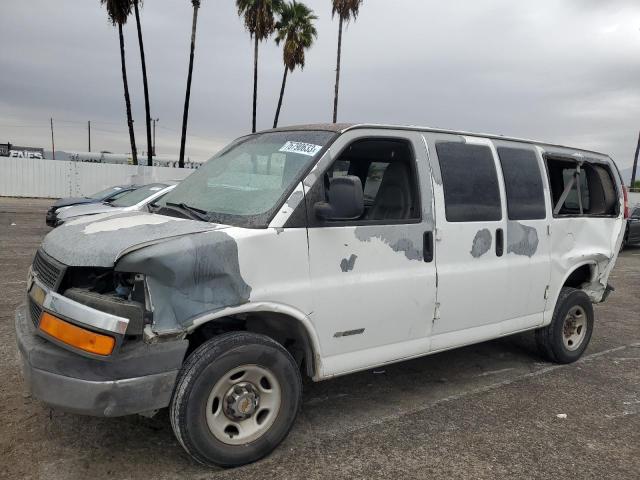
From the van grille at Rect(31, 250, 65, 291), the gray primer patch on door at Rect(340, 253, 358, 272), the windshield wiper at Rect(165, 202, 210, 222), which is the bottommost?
the van grille at Rect(31, 250, 65, 291)

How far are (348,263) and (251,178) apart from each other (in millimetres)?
859

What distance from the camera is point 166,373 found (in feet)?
8.95

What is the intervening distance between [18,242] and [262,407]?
10.4m

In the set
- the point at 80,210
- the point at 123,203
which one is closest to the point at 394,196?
the point at 123,203

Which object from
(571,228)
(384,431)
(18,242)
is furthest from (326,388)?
(18,242)

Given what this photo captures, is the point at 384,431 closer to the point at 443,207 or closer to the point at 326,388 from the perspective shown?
the point at 326,388

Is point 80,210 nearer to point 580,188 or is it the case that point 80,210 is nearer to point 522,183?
point 522,183

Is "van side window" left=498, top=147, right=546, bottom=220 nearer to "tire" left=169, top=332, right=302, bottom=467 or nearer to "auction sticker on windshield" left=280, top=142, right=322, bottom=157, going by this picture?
"auction sticker on windshield" left=280, top=142, right=322, bottom=157

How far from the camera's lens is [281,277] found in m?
3.05

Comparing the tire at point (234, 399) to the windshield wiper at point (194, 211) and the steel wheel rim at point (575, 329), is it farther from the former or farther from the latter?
the steel wheel rim at point (575, 329)

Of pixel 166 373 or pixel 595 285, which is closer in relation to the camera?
pixel 166 373

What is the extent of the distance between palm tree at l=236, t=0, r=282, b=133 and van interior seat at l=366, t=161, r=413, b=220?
26.0 meters

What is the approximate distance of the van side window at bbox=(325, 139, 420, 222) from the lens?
3.70 m

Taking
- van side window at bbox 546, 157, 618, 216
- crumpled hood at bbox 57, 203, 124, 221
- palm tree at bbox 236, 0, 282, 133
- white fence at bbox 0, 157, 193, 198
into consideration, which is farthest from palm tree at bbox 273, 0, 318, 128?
van side window at bbox 546, 157, 618, 216
